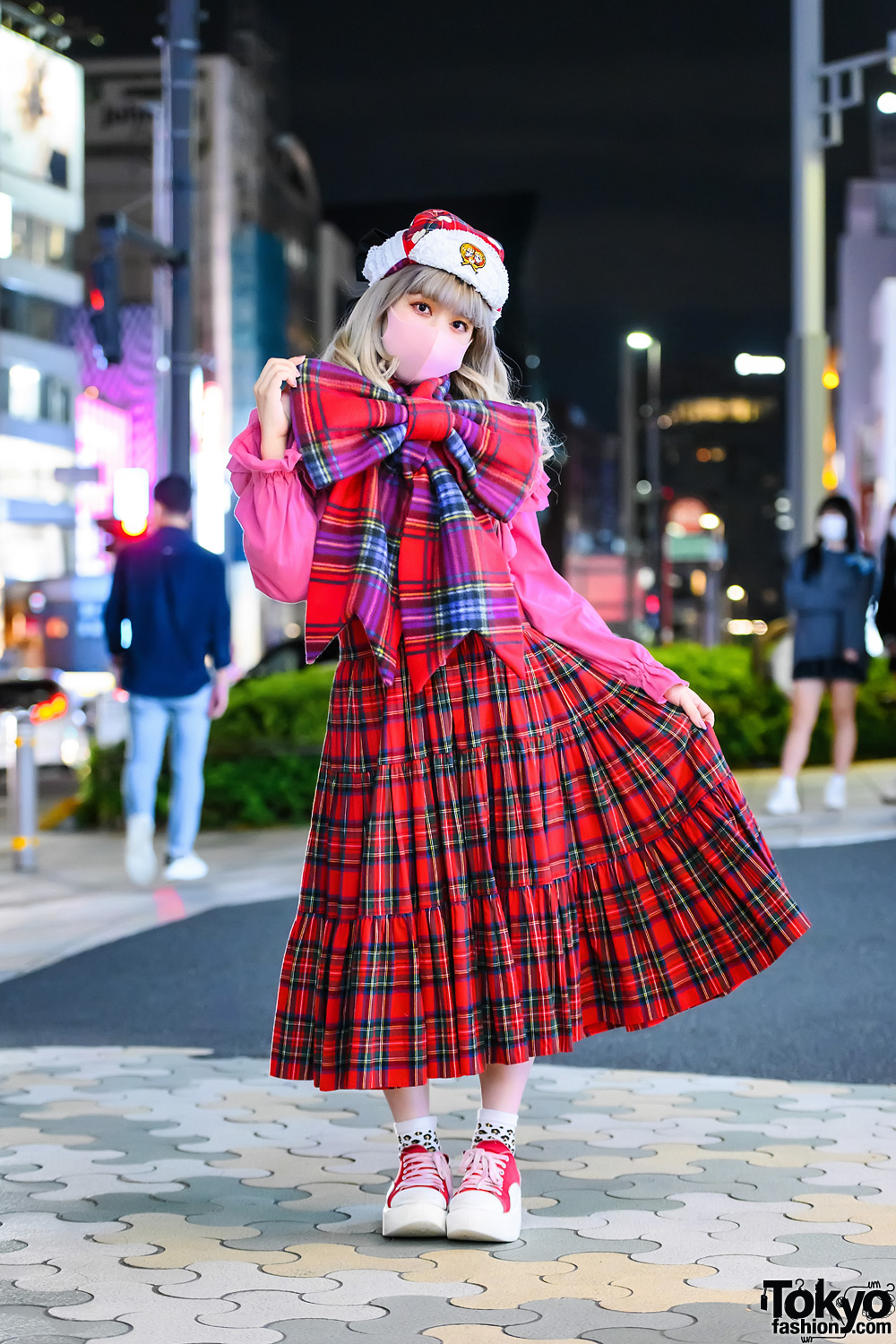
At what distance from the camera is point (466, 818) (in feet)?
10.6

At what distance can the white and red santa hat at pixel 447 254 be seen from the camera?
343 cm

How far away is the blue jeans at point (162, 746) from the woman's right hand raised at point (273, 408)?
529 cm

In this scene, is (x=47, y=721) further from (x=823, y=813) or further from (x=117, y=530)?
(x=823, y=813)

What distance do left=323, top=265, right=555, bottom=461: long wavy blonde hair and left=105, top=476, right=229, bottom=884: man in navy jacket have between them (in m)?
4.89

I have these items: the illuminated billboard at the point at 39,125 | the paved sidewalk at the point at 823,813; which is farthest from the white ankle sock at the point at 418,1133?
the illuminated billboard at the point at 39,125

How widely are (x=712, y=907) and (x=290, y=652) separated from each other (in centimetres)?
1471

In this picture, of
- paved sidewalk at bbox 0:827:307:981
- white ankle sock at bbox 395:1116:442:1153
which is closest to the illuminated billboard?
paved sidewalk at bbox 0:827:307:981

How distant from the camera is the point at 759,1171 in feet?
11.8

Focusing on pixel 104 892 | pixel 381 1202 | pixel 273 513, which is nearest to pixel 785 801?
pixel 104 892

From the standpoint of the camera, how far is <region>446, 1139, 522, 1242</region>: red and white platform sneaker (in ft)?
10.2

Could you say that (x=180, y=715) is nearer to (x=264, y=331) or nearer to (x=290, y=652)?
(x=290, y=652)

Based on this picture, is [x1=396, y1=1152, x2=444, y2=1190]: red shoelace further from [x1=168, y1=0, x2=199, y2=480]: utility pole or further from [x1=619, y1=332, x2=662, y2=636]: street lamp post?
[x1=619, y1=332, x2=662, y2=636]: street lamp post

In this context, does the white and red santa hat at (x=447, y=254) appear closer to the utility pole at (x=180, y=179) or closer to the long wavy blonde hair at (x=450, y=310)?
the long wavy blonde hair at (x=450, y=310)

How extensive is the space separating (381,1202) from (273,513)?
141 centimetres
